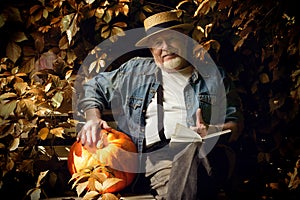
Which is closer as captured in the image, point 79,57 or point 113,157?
point 113,157

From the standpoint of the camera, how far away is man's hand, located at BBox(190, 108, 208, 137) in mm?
1259

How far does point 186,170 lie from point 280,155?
346 mm

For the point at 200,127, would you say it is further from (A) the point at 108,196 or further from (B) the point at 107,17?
(B) the point at 107,17

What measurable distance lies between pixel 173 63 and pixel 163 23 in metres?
0.12

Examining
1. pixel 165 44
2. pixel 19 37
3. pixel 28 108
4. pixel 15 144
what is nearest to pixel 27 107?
pixel 28 108

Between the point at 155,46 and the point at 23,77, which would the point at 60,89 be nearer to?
the point at 23,77

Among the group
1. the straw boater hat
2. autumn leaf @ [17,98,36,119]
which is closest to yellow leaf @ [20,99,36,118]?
autumn leaf @ [17,98,36,119]

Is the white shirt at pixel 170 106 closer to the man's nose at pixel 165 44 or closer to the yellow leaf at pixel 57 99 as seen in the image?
the man's nose at pixel 165 44

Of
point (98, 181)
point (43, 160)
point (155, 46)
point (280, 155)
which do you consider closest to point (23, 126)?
point (43, 160)

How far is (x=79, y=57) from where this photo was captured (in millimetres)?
1346

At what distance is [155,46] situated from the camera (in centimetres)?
128

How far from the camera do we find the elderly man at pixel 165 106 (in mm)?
1250

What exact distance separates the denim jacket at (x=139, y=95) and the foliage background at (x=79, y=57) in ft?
0.16

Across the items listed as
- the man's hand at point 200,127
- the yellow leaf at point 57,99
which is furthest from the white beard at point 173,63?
the yellow leaf at point 57,99
